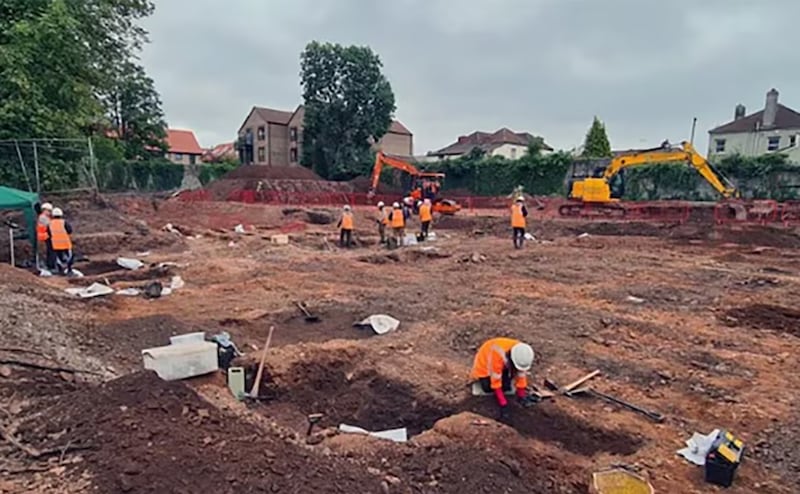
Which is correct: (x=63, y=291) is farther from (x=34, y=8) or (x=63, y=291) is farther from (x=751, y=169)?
(x=751, y=169)

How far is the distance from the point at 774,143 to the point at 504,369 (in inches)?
1713

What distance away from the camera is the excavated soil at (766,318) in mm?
8078

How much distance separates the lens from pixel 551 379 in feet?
19.8

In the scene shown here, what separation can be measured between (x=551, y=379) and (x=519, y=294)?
14.0ft

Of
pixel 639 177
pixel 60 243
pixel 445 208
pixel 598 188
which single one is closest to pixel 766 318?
pixel 60 243

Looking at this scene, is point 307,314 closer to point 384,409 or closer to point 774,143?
point 384,409

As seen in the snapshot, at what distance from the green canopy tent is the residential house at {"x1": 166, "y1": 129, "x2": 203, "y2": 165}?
6055 cm

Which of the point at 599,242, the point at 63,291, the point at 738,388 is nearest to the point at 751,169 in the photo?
the point at 599,242

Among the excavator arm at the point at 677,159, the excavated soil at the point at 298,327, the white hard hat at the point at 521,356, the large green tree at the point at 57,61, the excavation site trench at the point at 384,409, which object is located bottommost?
the excavation site trench at the point at 384,409

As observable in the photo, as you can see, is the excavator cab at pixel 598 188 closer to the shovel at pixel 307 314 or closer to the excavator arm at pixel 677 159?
the excavator arm at pixel 677 159

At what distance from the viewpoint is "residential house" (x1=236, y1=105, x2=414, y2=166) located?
5688 centimetres

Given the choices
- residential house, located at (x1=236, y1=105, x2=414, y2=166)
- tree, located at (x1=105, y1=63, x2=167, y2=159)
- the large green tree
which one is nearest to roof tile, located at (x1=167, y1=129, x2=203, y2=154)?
residential house, located at (x1=236, y1=105, x2=414, y2=166)

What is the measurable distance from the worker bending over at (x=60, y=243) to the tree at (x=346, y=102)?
31.0 metres

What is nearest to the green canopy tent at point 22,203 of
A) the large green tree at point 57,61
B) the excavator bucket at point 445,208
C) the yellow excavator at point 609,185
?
the large green tree at point 57,61
